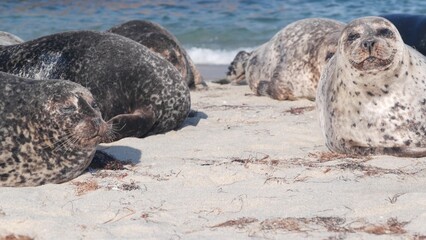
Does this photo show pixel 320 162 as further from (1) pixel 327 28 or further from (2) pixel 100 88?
(1) pixel 327 28

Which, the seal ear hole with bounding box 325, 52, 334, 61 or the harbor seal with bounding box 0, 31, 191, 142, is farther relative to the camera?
the seal ear hole with bounding box 325, 52, 334, 61

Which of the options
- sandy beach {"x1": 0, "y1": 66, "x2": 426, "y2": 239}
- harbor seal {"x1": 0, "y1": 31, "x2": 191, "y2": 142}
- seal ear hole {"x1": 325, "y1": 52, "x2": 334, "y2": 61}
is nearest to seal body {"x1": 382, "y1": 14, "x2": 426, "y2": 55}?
seal ear hole {"x1": 325, "y1": 52, "x2": 334, "y2": 61}

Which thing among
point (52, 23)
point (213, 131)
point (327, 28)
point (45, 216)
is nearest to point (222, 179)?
point (45, 216)

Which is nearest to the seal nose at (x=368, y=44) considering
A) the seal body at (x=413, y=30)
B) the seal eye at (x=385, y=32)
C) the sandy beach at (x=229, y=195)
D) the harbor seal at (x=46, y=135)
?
the seal eye at (x=385, y=32)

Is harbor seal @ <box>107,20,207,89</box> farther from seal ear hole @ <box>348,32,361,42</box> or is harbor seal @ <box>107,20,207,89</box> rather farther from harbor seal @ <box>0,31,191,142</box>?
seal ear hole @ <box>348,32,361,42</box>

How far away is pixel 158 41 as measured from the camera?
9.46m

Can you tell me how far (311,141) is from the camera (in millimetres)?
6754

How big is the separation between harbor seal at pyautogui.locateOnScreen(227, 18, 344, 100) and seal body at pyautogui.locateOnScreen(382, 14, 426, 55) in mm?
668

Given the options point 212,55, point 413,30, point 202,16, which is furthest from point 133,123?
point 202,16

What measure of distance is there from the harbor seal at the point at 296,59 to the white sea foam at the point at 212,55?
5.14m

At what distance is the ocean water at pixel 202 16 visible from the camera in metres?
16.9

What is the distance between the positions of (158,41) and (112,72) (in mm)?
2485

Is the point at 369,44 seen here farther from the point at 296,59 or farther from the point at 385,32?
the point at 296,59

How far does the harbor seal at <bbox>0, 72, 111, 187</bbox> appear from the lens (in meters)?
5.27
